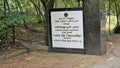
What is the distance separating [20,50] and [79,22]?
91.8 inches

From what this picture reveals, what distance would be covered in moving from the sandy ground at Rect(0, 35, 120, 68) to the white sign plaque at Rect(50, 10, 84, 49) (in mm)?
434

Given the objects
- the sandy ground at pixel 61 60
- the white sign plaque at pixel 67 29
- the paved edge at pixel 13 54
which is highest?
the white sign plaque at pixel 67 29

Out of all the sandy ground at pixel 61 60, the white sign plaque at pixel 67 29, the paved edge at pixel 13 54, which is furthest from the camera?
the white sign plaque at pixel 67 29

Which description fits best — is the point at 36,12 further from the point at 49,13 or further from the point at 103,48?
the point at 103,48

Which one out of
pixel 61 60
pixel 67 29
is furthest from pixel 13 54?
pixel 67 29

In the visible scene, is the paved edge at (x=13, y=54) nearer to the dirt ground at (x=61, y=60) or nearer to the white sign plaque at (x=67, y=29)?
the dirt ground at (x=61, y=60)

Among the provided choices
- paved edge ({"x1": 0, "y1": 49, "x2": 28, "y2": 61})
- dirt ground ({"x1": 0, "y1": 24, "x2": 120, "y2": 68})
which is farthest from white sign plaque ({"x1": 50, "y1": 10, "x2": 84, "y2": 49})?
paved edge ({"x1": 0, "y1": 49, "x2": 28, "y2": 61})

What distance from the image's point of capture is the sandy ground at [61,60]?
8133 millimetres

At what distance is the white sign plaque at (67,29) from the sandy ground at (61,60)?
43cm

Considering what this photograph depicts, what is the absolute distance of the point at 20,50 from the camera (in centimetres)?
1019

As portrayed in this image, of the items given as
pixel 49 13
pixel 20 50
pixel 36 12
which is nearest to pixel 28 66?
pixel 20 50

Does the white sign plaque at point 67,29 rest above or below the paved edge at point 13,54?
above

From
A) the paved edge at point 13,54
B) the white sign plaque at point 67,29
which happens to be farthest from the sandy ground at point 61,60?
the white sign plaque at point 67,29

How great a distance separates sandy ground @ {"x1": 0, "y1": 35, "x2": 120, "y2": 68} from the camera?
26.7 feet
